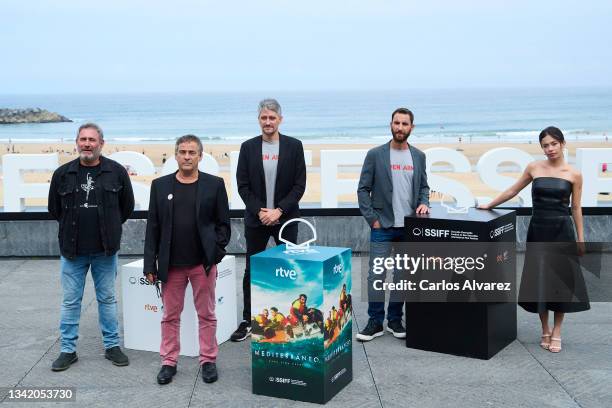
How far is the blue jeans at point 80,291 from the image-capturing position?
16.9ft

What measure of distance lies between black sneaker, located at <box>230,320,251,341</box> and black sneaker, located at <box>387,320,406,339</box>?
3.97ft

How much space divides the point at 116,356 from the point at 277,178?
185cm

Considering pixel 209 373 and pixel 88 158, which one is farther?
pixel 88 158

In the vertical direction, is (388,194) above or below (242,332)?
above

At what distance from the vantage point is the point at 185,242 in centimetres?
479

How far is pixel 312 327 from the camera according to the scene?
4.44m

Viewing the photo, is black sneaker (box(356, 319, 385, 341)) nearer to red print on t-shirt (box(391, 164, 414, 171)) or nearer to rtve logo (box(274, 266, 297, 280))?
red print on t-shirt (box(391, 164, 414, 171))

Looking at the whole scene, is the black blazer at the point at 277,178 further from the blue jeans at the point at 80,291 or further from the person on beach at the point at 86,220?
the blue jeans at the point at 80,291

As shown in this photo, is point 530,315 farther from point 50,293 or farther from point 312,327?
point 50,293

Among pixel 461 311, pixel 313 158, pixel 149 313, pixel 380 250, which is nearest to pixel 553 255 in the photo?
pixel 461 311

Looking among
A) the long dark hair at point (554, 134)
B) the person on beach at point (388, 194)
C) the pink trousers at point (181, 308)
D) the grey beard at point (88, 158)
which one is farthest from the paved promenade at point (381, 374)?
the long dark hair at point (554, 134)

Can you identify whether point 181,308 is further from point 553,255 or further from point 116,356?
point 553,255

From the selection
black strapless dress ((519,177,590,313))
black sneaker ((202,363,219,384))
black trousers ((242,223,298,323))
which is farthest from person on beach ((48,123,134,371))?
black strapless dress ((519,177,590,313))

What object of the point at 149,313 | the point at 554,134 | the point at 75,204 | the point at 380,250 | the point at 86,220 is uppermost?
the point at 554,134
